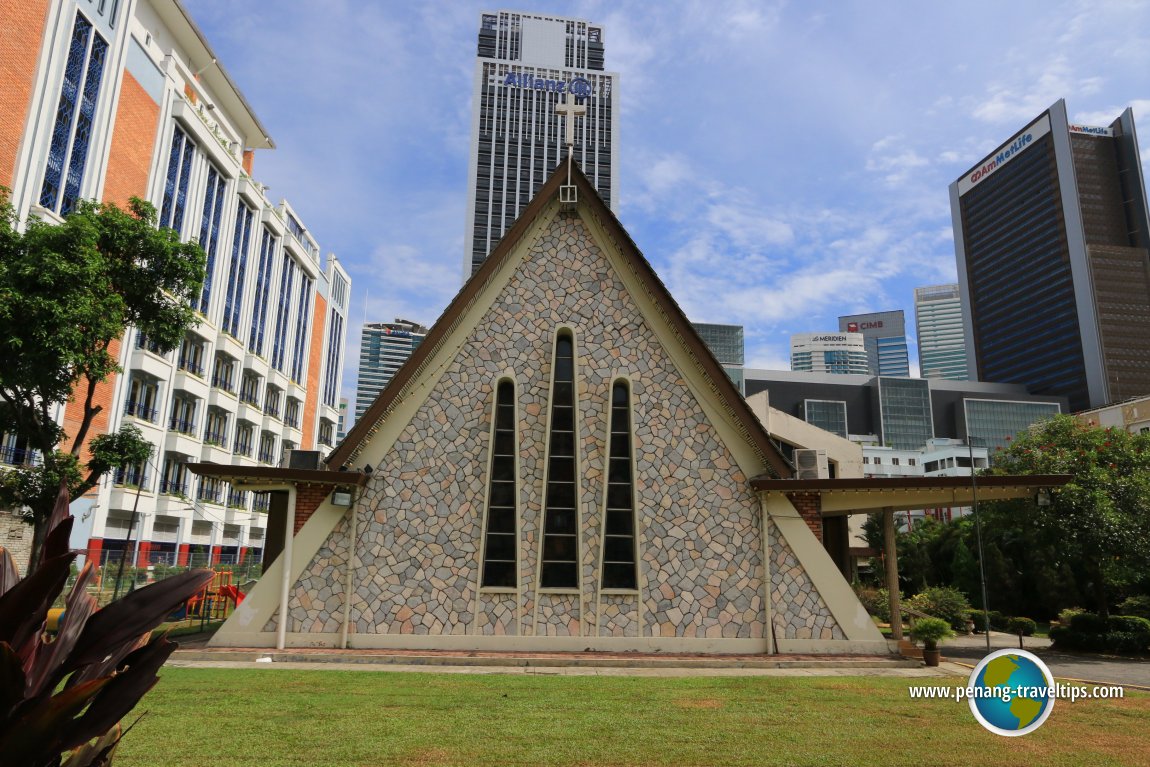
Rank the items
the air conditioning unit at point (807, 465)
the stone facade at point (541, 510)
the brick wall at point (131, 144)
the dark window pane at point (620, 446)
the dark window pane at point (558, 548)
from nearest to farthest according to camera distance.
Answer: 1. the stone facade at point (541, 510)
2. the dark window pane at point (558, 548)
3. the air conditioning unit at point (807, 465)
4. the dark window pane at point (620, 446)
5. the brick wall at point (131, 144)

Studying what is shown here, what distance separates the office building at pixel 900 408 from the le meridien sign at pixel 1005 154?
192 ft

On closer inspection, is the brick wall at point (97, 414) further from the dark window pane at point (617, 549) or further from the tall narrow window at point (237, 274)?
the dark window pane at point (617, 549)

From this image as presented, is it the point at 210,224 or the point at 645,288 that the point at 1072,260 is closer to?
the point at 210,224

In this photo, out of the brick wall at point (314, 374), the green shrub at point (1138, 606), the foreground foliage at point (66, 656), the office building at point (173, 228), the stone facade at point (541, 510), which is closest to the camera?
the foreground foliage at point (66, 656)

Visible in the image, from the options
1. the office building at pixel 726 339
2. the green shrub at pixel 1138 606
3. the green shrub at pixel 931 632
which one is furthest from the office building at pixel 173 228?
the office building at pixel 726 339

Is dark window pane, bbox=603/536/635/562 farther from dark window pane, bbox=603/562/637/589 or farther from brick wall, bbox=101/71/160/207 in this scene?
brick wall, bbox=101/71/160/207

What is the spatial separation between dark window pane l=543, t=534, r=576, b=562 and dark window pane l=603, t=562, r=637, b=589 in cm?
76

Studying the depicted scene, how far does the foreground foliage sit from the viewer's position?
2.00m

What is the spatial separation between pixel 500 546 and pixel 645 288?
655 cm

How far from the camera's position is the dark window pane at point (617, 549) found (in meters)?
14.8

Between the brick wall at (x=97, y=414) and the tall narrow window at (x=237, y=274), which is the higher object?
the tall narrow window at (x=237, y=274)

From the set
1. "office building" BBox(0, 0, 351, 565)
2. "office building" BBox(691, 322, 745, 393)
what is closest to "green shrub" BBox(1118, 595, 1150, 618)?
"office building" BBox(0, 0, 351, 565)

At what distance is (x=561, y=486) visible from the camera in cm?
1520

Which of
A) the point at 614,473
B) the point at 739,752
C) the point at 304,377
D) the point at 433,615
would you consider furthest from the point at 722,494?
the point at 304,377
